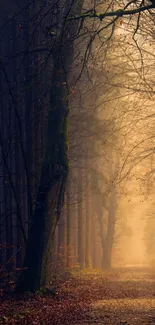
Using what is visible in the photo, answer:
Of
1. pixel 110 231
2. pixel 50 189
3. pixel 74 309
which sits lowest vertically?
pixel 74 309

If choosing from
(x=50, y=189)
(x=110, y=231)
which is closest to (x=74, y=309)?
(x=50, y=189)

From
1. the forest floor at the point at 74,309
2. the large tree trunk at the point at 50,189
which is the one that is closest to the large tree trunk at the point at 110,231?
the forest floor at the point at 74,309

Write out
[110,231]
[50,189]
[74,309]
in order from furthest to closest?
1. [110,231]
2. [50,189]
3. [74,309]

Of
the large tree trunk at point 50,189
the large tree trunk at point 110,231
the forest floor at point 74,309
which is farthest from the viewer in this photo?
the large tree trunk at point 110,231

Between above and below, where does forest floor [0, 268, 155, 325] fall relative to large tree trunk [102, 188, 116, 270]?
below

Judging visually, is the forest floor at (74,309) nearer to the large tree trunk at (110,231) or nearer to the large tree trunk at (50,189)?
the large tree trunk at (50,189)

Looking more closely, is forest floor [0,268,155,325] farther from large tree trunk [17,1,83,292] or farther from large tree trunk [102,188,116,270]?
large tree trunk [102,188,116,270]

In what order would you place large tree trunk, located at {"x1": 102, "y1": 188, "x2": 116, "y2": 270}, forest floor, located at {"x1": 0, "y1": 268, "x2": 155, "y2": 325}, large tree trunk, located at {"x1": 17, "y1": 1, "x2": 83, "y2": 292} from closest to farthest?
forest floor, located at {"x1": 0, "y1": 268, "x2": 155, "y2": 325} < large tree trunk, located at {"x1": 17, "y1": 1, "x2": 83, "y2": 292} < large tree trunk, located at {"x1": 102, "y1": 188, "x2": 116, "y2": 270}

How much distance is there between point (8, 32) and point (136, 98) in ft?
18.4

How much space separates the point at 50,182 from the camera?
12297mm

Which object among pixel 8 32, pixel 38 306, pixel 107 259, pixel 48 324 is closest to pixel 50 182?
pixel 38 306

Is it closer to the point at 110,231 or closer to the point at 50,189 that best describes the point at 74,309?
the point at 50,189

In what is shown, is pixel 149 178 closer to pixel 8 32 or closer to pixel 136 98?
pixel 136 98

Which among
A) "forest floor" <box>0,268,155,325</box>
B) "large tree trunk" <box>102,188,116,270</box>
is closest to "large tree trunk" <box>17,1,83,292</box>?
"forest floor" <box>0,268,155,325</box>
